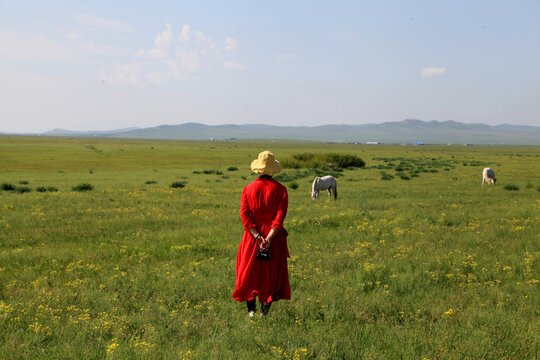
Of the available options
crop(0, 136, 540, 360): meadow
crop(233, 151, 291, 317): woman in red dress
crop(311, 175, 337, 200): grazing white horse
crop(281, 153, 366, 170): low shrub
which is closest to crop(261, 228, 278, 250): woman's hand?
crop(233, 151, 291, 317): woman in red dress

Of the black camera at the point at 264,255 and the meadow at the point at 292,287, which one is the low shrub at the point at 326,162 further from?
the black camera at the point at 264,255

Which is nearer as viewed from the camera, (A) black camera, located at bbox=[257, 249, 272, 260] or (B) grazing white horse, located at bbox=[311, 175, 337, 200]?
(A) black camera, located at bbox=[257, 249, 272, 260]

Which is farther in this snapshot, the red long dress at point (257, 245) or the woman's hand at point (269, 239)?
the red long dress at point (257, 245)

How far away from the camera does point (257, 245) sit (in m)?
5.74

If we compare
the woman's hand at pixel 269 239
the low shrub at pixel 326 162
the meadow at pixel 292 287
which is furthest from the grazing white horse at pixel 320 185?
the low shrub at pixel 326 162

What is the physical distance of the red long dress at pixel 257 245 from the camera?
5.67 meters

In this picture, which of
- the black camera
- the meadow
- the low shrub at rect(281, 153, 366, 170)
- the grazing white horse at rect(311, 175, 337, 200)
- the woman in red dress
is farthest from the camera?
the low shrub at rect(281, 153, 366, 170)

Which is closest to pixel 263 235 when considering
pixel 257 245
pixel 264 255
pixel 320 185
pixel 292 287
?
pixel 257 245

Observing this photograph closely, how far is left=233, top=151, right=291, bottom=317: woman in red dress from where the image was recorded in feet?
18.6

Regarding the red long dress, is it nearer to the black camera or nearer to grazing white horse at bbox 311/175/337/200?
the black camera

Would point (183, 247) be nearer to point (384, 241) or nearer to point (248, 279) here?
point (248, 279)

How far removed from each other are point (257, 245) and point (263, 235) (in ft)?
0.60

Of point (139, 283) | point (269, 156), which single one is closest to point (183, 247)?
point (139, 283)

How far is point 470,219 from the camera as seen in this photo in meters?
14.3
